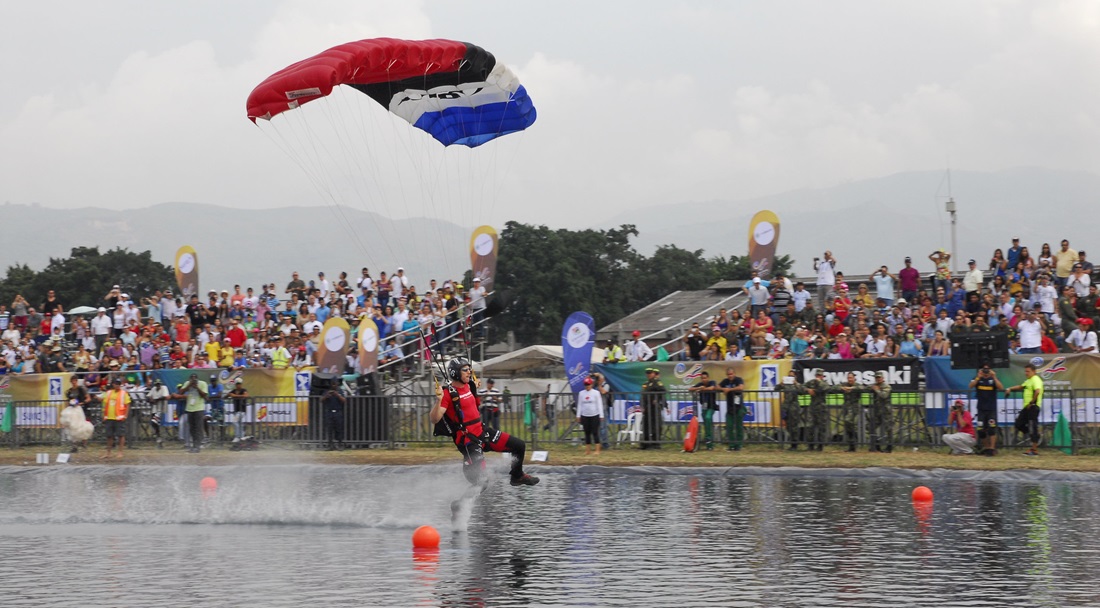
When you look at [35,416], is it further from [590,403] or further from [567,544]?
[567,544]

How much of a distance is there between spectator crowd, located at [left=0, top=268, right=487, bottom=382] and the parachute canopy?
8.19m

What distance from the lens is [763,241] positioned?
29641 millimetres

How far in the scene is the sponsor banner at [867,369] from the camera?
22.4m

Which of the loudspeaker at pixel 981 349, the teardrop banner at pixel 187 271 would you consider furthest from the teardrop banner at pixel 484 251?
the loudspeaker at pixel 981 349

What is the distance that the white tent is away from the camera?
140 ft

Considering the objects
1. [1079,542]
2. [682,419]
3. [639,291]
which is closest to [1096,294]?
[682,419]

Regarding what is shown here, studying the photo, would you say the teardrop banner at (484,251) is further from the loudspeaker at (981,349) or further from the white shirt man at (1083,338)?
the white shirt man at (1083,338)

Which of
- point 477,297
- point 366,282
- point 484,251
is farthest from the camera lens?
point 366,282

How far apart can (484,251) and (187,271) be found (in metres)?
10.7

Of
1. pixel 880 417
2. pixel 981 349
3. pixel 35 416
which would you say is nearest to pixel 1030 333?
pixel 981 349

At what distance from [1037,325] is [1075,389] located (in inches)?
87.3

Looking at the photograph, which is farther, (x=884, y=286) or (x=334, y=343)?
(x=884, y=286)

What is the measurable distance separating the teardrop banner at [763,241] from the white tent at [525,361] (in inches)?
541

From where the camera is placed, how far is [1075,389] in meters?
21.0
